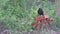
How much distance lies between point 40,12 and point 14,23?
0.90 metres

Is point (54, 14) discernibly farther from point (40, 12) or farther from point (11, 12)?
point (11, 12)

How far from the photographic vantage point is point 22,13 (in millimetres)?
7480

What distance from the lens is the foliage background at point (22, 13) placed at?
6.77 meters

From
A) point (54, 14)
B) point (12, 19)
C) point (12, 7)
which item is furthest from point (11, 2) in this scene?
point (54, 14)

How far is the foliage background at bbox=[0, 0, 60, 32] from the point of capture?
6.77m

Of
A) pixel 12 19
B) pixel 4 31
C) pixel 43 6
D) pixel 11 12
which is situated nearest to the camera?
pixel 4 31

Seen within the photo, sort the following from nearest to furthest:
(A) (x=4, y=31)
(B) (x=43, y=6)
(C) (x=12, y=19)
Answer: (A) (x=4, y=31), (C) (x=12, y=19), (B) (x=43, y=6)

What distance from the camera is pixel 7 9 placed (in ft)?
25.0

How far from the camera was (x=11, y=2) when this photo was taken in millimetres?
7695

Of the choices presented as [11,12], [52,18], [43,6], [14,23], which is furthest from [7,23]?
[43,6]

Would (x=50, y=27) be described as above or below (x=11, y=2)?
below

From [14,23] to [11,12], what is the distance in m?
0.81

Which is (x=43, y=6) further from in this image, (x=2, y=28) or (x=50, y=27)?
(x=2, y=28)

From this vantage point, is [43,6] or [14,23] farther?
[43,6]
